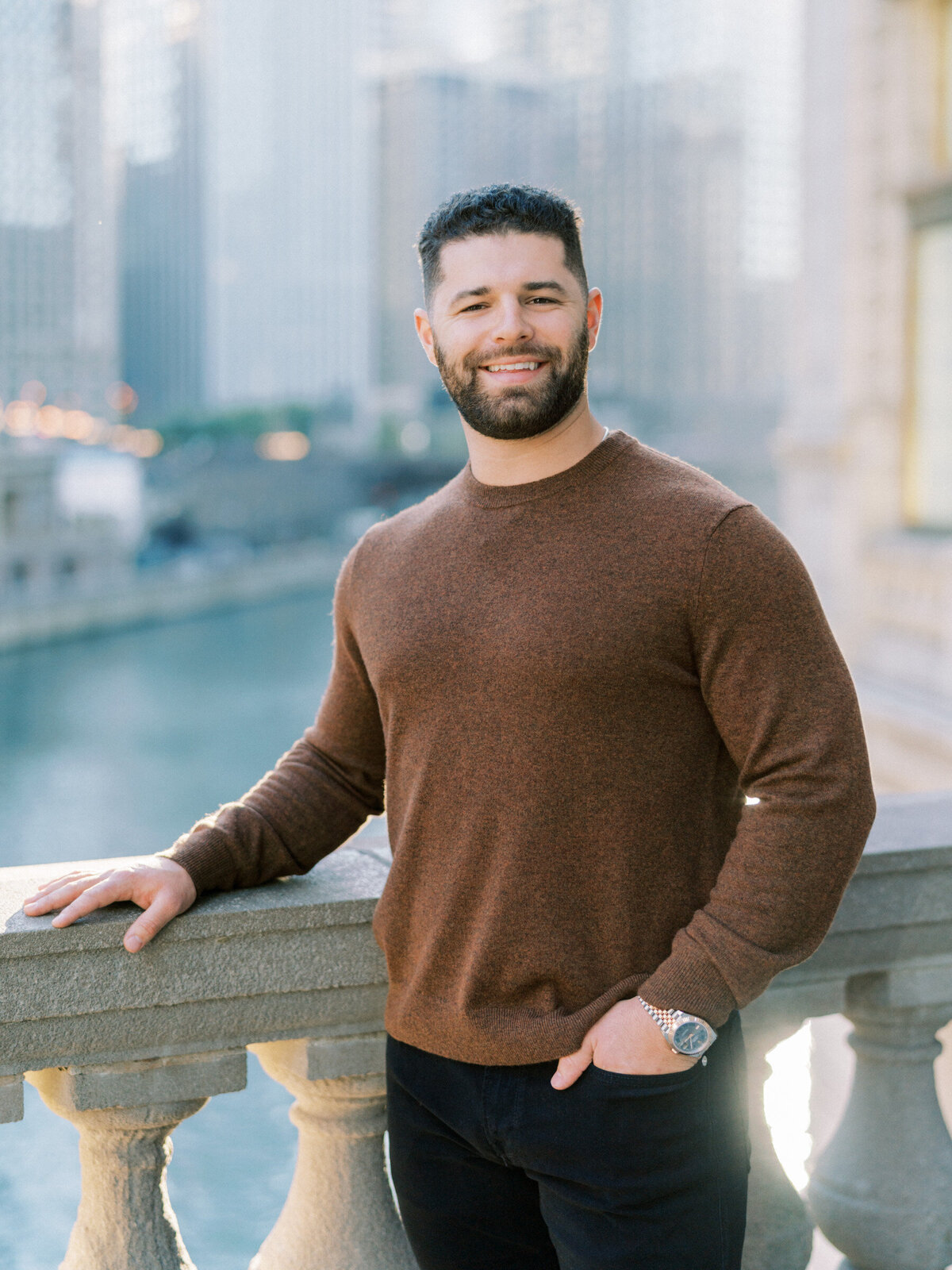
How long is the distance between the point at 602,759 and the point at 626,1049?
0.93 ft

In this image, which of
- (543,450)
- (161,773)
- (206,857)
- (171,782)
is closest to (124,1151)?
(206,857)

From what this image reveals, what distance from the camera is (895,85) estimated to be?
20.7 ft

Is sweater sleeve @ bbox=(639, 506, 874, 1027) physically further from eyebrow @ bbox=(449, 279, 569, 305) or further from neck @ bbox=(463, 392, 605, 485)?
eyebrow @ bbox=(449, 279, 569, 305)

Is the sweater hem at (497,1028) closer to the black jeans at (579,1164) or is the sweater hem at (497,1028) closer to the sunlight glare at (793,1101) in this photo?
the black jeans at (579,1164)

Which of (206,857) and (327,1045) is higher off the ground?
(206,857)

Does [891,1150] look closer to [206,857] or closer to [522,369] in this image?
[206,857]

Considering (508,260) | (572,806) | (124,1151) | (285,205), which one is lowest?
(124,1151)

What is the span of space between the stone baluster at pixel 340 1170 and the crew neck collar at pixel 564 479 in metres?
0.69

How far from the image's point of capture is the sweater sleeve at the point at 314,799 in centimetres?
168

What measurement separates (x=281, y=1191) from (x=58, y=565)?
4285 centimetres

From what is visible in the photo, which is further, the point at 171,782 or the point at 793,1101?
the point at 171,782

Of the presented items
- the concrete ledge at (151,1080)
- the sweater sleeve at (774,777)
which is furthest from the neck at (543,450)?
the concrete ledge at (151,1080)

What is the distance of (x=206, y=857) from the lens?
1.65 m

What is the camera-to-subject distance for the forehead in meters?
1.49
